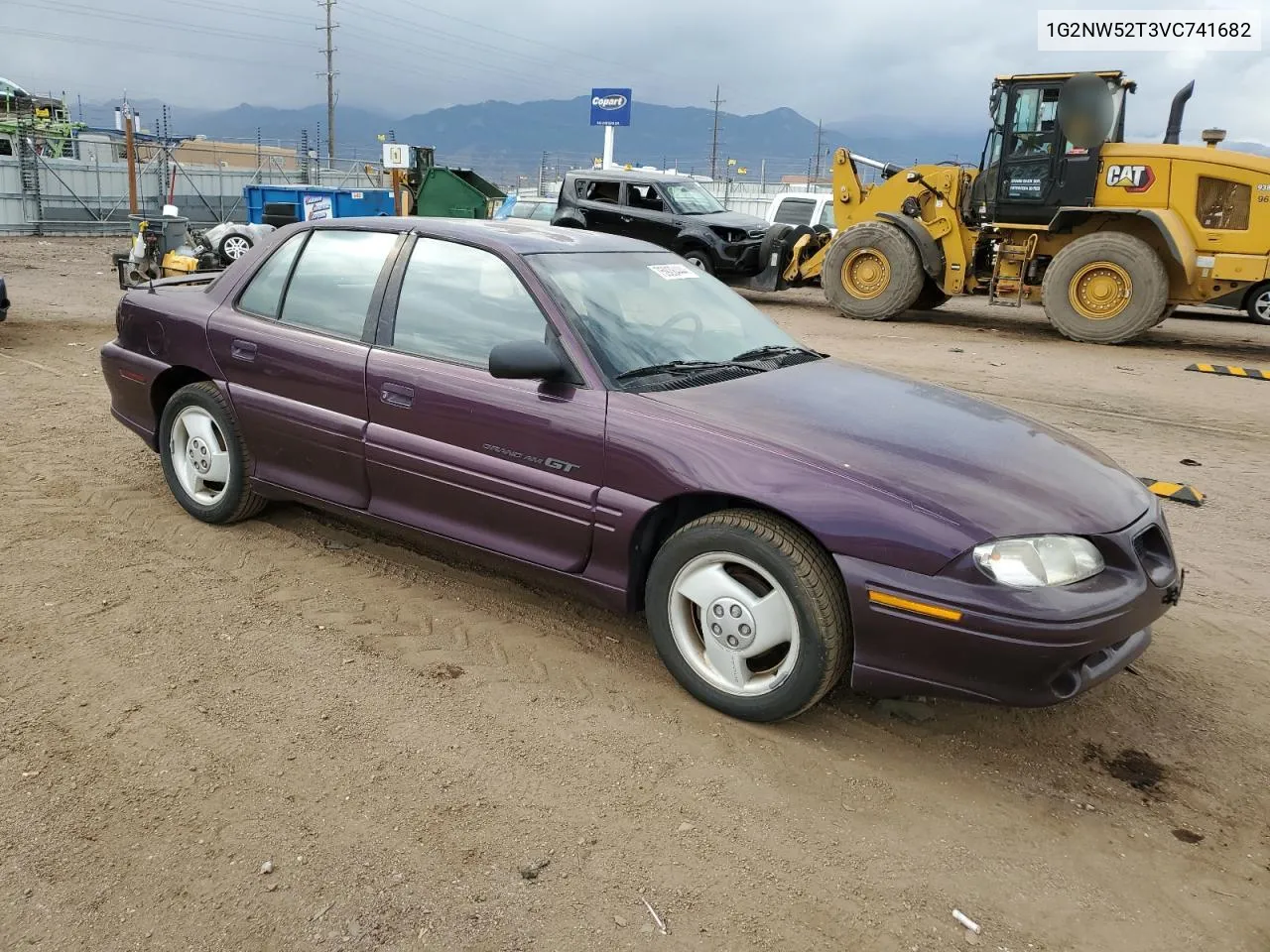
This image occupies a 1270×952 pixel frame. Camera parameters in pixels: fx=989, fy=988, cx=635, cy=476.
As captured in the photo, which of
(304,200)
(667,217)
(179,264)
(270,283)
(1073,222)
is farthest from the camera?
(304,200)

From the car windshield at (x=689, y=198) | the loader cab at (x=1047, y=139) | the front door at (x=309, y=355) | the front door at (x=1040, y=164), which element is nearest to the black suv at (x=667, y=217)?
the car windshield at (x=689, y=198)

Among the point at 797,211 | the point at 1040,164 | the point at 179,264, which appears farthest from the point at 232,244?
the point at 1040,164

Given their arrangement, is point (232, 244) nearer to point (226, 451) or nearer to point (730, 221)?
point (730, 221)

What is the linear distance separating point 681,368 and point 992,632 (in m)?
1.51

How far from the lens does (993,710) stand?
11.2 feet

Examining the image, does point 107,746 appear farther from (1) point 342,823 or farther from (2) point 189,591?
(2) point 189,591

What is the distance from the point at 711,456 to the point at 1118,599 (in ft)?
4.15

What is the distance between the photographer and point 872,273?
47.4 ft

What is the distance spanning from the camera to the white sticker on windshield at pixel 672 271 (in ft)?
14.0

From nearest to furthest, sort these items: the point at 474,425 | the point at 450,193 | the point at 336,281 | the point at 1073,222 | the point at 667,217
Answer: the point at 474,425 → the point at 336,281 → the point at 1073,222 → the point at 667,217 → the point at 450,193

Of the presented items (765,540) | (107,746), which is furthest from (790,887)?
(107,746)

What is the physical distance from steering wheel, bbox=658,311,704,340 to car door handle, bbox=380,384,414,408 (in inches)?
40.0

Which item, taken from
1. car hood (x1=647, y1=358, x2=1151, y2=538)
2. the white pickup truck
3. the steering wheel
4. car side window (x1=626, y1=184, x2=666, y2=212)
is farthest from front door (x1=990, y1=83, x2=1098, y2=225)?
the steering wheel

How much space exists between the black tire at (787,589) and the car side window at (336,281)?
180cm
